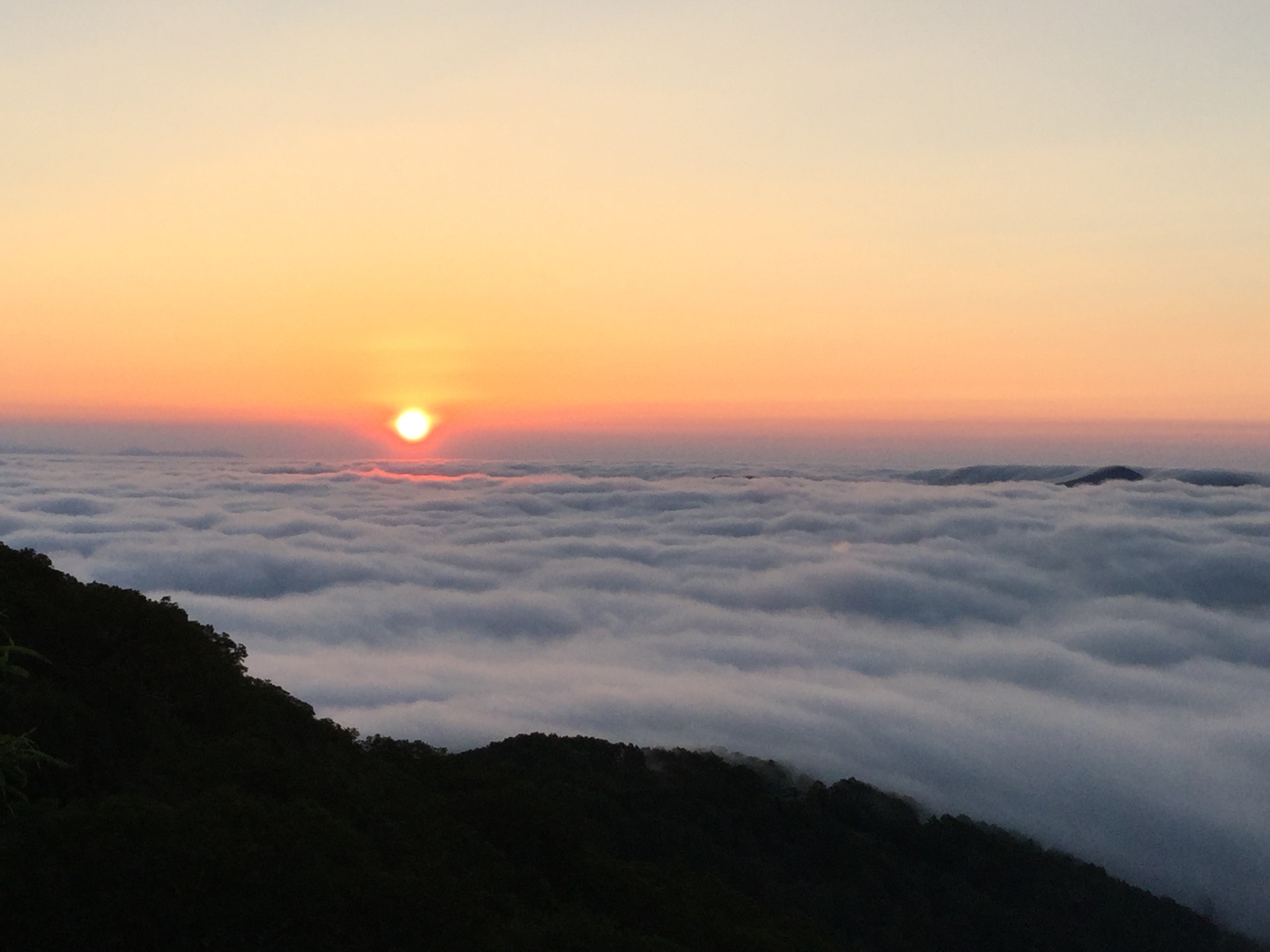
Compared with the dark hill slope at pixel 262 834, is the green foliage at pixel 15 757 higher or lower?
higher

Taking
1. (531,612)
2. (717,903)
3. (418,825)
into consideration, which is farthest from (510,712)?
(418,825)

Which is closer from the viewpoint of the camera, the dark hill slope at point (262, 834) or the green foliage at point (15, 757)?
the green foliage at point (15, 757)

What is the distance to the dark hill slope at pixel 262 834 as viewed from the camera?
1196 centimetres

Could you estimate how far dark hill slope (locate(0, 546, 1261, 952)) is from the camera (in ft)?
39.2

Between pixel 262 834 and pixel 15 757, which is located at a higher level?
pixel 15 757

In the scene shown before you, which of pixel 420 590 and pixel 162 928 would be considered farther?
pixel 420 590

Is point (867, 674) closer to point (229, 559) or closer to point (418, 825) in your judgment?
point (229, 559)

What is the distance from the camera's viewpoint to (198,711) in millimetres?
20641

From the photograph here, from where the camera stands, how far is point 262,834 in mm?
13641

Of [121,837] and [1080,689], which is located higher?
[121,837]

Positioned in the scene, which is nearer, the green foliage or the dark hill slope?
the green foliage

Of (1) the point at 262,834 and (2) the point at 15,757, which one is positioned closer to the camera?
(2) the point at 15,757

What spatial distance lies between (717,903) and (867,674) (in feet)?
349

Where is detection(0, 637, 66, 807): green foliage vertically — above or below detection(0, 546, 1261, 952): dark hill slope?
above
